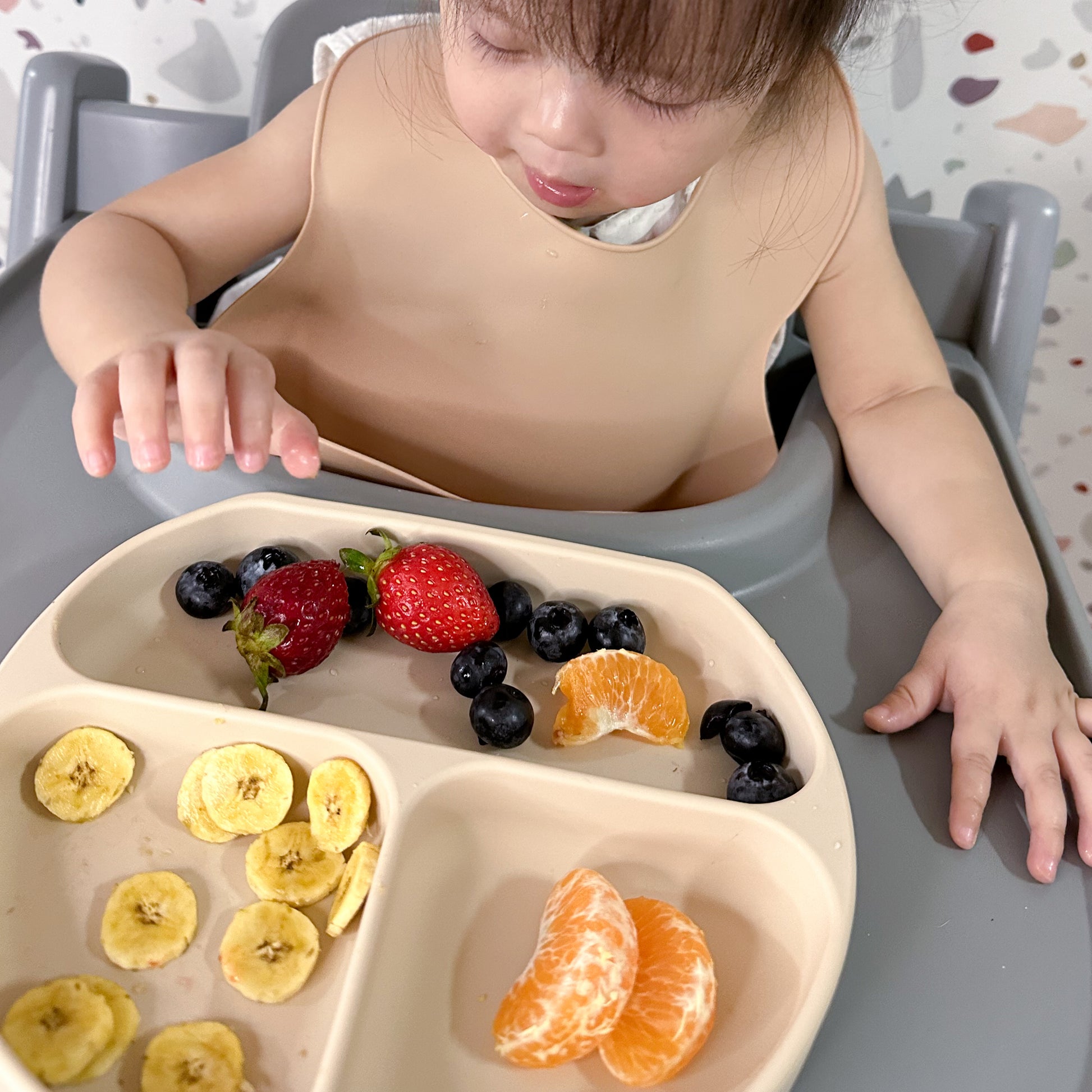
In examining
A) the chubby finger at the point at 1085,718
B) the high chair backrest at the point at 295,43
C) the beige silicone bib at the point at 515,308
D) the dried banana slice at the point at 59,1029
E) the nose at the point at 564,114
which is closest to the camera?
the dried banana slice at the point at 59,1029

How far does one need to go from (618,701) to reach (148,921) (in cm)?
29

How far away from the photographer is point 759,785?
0.58m

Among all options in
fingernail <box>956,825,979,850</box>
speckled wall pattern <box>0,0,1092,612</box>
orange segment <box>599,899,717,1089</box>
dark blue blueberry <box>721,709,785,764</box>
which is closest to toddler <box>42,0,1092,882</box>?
fingernail <box>956,825,979,850</box>

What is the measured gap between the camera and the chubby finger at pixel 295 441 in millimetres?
620

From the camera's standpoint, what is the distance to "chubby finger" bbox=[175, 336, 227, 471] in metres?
0.60

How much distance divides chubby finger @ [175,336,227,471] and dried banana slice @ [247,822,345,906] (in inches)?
8.8

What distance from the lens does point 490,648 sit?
0.64 metres

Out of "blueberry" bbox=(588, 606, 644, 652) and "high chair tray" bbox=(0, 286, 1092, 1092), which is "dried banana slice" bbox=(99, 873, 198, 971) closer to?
"high chair tray" bbox=(0, 286, 1092, 1092)

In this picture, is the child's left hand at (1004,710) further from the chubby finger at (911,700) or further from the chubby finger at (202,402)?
the chubby finger at (202,402)

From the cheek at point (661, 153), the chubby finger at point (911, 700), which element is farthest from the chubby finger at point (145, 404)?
the chubby finger at point (911, 700)

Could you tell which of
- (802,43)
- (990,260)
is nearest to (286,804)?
(802,43)

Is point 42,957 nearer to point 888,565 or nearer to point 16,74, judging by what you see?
point 888,565

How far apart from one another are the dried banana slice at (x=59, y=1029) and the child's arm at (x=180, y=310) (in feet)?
0.93

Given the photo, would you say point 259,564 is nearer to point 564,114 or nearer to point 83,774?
point 83,774
